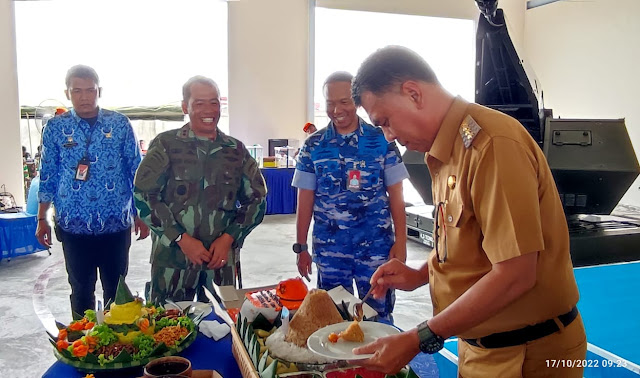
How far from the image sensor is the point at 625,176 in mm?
2629

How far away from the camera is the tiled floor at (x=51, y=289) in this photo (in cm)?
307

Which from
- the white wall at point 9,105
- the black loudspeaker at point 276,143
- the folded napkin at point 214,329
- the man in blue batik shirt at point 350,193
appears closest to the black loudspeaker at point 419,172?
the man in blue batik shirt at point 350,193

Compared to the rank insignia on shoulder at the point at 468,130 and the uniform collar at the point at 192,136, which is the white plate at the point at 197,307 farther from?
the rank insignia on shoulder at the point at 468,130

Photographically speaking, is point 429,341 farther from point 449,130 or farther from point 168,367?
point 168,367

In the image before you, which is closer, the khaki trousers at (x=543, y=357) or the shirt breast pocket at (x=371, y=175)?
the khaki trousers at (x=543, y=357)

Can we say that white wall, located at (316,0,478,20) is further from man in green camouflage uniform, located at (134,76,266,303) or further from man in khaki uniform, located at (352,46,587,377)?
man in khaki uniform, located at (352,46,587,377)

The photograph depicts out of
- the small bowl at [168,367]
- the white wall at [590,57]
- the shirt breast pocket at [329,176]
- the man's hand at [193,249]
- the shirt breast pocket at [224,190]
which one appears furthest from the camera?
the white wall at [590,57]

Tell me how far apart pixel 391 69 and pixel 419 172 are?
2252mm

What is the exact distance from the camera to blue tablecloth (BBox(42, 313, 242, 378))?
138 cm

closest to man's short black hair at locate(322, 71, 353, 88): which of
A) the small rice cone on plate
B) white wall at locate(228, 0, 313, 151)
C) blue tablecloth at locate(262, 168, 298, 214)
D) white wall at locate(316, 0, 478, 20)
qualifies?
the small rice cone on plate

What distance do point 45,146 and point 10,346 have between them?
1.33 metres

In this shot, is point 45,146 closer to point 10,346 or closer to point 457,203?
point 10,346

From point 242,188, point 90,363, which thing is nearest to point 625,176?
point 242,188

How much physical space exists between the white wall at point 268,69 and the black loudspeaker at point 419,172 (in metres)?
5.00
